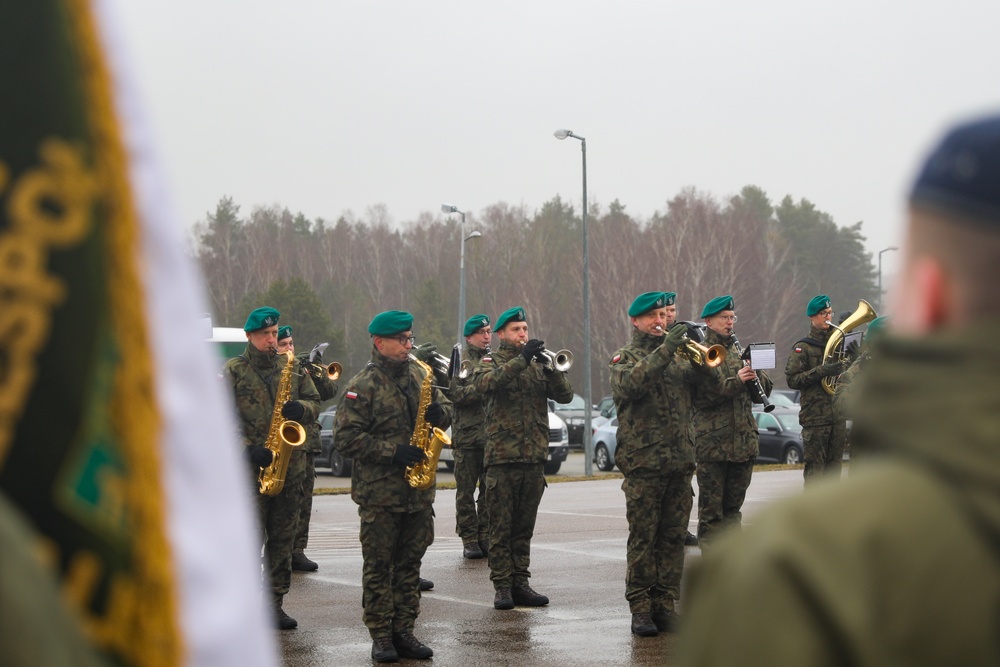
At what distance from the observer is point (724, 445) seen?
1053cm

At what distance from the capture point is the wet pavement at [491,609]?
7.82m

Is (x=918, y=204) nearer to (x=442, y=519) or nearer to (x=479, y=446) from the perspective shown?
(x=479, y=446)

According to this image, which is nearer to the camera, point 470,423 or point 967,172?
point 967,172

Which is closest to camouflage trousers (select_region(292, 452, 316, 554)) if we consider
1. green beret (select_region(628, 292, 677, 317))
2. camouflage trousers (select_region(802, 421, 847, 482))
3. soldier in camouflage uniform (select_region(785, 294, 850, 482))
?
green beret (select_region(628, 292, 677, 317))

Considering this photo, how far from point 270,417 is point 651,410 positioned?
115 inches

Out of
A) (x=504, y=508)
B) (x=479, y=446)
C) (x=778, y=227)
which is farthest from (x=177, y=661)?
(x=778, y=227)

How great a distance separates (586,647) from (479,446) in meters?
4.57

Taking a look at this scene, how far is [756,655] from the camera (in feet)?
3.93

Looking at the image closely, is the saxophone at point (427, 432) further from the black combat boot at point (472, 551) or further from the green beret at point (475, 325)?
the black combat boot at point (472, 551)

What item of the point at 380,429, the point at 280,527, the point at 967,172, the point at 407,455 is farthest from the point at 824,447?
the point at 967,172

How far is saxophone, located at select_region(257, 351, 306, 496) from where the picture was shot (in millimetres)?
8883

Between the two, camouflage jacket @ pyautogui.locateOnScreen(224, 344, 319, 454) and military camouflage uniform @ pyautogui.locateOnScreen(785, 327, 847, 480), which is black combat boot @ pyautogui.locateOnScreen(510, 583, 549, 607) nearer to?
camouflage jacket @ pyautogui.locateOnScreen(224, 344, 319, 454)

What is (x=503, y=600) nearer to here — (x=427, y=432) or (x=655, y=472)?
(x=427, y=432)

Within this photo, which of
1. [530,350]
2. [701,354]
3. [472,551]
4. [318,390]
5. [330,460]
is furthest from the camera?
[330,460]
